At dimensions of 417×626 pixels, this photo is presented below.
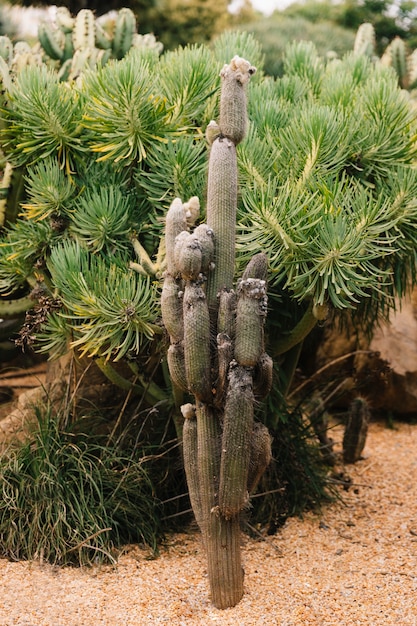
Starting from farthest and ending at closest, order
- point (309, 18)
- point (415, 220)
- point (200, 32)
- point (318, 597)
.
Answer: point (309, 18) → point (200, 32) → point (415, 220) → point (318, 597)

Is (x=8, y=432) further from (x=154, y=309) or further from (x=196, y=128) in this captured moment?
(x=196, y=128)

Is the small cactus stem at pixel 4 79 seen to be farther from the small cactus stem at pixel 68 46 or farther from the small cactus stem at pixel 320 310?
the small cactus stem at pixel 68 46

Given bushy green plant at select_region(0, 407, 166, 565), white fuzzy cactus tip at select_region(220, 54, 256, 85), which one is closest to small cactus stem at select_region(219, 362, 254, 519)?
bushy green plant at select_region(0, 407, 166, 565)

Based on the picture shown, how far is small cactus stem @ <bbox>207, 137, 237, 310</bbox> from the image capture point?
2.87 meters

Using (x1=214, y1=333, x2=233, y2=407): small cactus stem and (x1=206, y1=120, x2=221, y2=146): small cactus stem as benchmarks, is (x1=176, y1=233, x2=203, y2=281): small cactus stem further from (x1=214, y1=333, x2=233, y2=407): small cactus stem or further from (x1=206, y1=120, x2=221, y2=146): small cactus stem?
(x1=206, y1=120, x2=221, y2=146): small cactus stem

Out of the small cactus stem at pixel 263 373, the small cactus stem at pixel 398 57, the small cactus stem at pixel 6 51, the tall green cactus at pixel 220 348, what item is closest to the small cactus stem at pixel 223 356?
the tall green cactus at pixel 220 348

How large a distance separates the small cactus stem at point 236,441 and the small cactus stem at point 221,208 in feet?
1.05

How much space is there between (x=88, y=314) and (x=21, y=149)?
1.12 m

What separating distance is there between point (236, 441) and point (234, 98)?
4.16ft

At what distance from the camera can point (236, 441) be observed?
2.79 meters

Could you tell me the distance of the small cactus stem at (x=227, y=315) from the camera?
2.80 metres

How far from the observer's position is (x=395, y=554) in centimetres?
371

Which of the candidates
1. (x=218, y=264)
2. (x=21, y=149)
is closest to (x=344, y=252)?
(x=218, y=264)

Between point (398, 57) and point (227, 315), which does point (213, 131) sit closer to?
point (227, 315)
